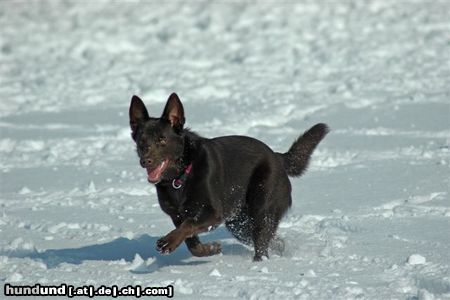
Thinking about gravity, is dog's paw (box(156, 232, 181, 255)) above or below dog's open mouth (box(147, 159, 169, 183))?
below

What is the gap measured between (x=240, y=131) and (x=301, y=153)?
3.55 meters

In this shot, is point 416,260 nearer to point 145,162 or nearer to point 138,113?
point 145,162

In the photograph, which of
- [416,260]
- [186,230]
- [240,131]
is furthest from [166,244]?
[240,131]

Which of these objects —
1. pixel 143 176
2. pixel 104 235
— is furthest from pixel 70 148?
pixel 104 235

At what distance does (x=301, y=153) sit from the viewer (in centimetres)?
648

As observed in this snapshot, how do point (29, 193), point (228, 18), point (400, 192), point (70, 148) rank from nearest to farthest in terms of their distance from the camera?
point (400, 192) < point (29, 193) < point (70, 148) < point (228, 18)

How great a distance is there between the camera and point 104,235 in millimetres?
6418

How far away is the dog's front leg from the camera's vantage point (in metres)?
5.23

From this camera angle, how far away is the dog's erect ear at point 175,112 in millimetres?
5613

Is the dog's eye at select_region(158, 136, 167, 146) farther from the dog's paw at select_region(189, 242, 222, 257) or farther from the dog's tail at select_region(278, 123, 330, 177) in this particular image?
the dog's tail at select_region(278, 123, 330, 177)

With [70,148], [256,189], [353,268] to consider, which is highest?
[70,148]

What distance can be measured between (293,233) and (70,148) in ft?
13.0

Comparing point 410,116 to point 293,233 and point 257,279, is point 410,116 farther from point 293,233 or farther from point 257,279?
point 257,279

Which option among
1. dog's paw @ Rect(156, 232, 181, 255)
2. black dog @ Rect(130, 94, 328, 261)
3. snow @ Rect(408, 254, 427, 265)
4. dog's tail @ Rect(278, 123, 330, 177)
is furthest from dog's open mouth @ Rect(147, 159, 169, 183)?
snow @ Rect(408, 254, 427, 265)
